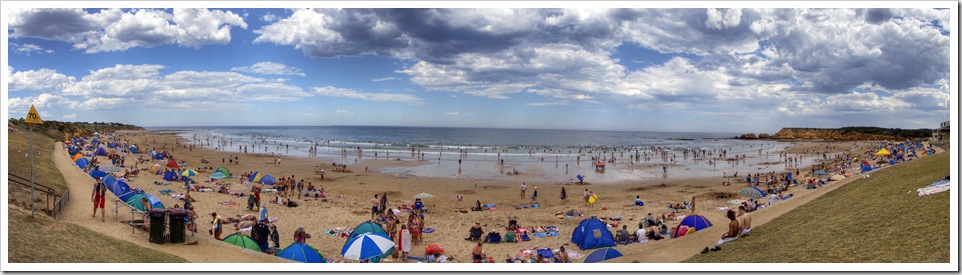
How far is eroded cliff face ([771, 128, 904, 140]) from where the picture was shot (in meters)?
111

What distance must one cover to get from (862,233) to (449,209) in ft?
48.6

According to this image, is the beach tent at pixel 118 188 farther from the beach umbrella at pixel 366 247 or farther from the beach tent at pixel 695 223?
the beach tent at pixel 695 223

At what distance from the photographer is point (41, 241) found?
8.60 m

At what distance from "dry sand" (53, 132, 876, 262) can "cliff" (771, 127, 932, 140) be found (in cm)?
9938

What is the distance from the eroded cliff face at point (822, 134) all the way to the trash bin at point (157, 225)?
130049 millimetres

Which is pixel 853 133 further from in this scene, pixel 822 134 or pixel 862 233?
pixel 862 233

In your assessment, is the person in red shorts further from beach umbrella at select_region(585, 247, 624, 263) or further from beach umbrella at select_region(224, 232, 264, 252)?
beach umbrella at select_region(585, 247, 624, 263)

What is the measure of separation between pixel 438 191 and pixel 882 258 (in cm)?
2091

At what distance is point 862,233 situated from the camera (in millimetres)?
8719

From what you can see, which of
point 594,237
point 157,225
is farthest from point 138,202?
point 594,237

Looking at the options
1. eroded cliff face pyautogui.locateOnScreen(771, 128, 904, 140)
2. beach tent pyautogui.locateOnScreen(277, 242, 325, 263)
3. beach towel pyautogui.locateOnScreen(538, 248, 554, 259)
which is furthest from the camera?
eroded cliff face pyautogui.locateOnScreen(771, 128, 904, 140)

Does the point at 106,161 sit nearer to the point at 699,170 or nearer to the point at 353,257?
the point at 353,257

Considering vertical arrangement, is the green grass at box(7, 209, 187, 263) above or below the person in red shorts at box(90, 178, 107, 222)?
below

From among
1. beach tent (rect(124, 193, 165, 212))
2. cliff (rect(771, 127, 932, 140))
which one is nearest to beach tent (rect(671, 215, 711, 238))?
beach tent (rect(124, 193, 165, 212))
